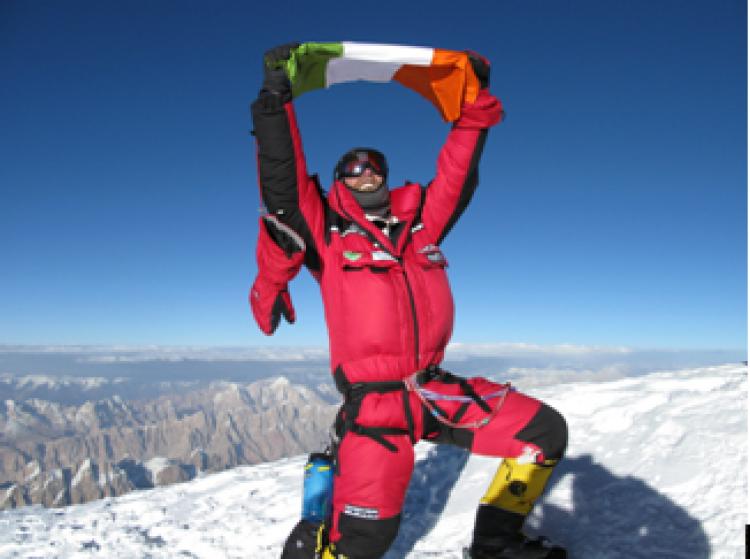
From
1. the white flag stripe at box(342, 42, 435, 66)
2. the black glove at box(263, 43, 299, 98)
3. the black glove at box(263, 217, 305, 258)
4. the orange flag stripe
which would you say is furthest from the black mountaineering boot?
the white flag stripe at box(342, 42, 435, 66)

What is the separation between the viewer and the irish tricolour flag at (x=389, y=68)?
3.95 m

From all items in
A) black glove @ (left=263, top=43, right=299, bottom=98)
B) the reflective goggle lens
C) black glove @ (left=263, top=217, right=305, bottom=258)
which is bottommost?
black glove @ (left=263, top=217, right=305, bottom=258)

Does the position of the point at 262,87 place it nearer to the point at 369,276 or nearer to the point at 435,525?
the point at 369,276

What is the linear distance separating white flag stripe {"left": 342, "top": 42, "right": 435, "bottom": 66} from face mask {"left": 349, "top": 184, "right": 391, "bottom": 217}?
1152 mm

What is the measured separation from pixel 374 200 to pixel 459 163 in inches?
34.0

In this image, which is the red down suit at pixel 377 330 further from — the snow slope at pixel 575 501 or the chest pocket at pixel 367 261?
the snow slope at pixel 575 501

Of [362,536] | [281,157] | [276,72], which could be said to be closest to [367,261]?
[281,157]

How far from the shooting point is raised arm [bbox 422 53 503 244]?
13.7 ft

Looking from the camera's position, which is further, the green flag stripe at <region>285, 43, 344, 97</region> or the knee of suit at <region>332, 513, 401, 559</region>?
the green flag stripe at <region>285, 43, 344, 97</region>

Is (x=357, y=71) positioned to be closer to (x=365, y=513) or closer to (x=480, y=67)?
(x=480, y=67)

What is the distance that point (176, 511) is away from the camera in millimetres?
6914

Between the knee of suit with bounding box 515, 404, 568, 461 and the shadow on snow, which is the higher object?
the knee of suit with bounding box 515, 404, 568, 461

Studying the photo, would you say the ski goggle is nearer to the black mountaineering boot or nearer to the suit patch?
the suit patch

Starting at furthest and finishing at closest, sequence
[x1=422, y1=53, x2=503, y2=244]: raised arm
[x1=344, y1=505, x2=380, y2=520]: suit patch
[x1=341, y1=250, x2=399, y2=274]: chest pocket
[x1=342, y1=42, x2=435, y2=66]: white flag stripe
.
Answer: [x1=422, y1=53, x2=503, y2=244]: raised arm < [x1=342, y1=42, x2=435, y2=66]: white flag stripe < [x1=341, y1=250, x2=399, y2=274]: chest pocket < [x1=344, y1=505, x2=380, y2=520]: suit patch
